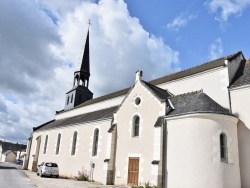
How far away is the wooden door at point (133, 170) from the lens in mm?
16219

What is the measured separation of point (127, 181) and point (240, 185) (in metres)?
6.89

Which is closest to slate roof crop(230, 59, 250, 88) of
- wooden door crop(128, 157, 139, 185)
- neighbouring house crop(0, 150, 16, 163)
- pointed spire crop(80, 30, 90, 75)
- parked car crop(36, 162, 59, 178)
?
wooden door crop(128, 157, 139, 185)

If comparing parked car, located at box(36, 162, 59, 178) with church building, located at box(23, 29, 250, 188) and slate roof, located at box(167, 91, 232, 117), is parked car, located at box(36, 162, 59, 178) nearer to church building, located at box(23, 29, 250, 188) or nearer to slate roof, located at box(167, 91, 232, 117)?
church building, located at box(23, 29, 250, 188)

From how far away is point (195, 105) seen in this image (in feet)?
49.1

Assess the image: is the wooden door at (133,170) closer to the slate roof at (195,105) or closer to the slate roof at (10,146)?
the slate roof at (195,105)

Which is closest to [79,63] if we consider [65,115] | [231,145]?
[65,115]

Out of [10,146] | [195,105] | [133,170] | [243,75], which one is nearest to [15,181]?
[133,170]

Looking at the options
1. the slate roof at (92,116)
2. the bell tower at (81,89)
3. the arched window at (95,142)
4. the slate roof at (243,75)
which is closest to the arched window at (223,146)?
the slate roof at (243,75)

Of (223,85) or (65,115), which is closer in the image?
(223,85)

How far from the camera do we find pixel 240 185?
45.6 feet

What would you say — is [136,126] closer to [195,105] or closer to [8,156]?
[195,105]

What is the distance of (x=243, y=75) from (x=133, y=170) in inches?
386

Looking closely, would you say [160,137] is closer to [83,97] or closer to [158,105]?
[158,105]

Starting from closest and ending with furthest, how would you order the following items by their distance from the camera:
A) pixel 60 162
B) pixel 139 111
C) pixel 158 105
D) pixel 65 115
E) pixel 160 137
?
pixel 160 137 < pixel 158 105 < pixel 139 111 < pixel 60 162 < pixel 65 115
